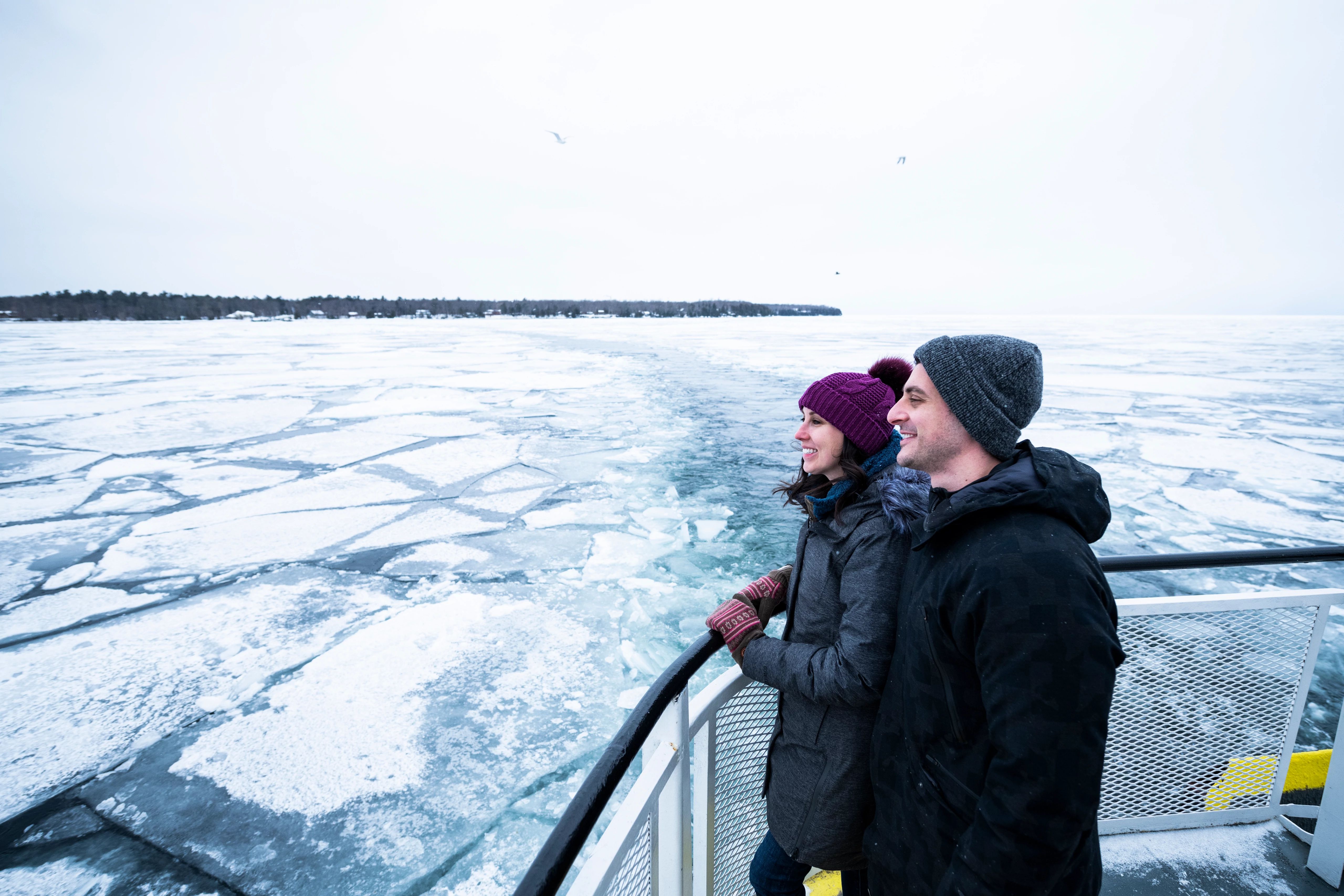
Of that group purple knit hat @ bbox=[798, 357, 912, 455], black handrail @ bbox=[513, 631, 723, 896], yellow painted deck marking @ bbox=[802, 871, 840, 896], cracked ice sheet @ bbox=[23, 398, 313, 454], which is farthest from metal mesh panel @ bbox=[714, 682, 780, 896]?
cracked ice sheet @ bbox=[23, 398, 313, 454]

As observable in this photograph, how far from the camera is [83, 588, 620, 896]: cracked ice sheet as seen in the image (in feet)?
6.43

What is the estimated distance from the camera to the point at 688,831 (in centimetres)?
123

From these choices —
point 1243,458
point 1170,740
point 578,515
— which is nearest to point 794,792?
point 1170,740

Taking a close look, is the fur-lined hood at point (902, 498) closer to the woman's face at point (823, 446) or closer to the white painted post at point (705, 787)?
the woman's face at point (823, 446)

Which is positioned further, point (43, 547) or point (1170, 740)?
point (43, 547)

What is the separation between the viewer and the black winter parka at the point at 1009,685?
2.60ft

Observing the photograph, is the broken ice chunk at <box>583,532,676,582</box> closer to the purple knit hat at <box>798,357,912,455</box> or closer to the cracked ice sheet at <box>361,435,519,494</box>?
the cracked ice sheet at <box>361,435,519,494</box>

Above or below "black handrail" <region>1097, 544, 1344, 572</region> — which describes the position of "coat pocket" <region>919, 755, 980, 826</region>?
below

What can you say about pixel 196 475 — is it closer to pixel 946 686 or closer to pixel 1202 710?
pixel 946 686

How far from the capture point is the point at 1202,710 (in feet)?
5.74

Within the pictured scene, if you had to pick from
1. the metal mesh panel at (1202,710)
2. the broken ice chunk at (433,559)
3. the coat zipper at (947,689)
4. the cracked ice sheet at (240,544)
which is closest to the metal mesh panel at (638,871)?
the coat zipper at (947,689)

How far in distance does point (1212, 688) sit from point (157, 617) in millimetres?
4411

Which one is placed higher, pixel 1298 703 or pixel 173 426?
pixel 1298 703

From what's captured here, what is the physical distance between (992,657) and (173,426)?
9.71 m
